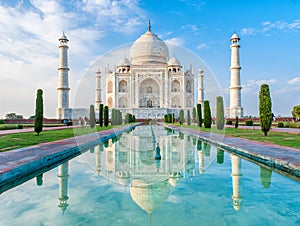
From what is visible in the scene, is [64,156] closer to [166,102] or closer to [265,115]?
[265,115]

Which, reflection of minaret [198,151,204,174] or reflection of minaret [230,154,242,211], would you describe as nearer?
reflection of minaret [230,154,242,211]

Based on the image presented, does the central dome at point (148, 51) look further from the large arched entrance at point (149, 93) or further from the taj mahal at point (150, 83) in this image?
the large arched entrance at point (149, 93)

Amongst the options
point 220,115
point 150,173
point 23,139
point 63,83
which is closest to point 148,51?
point 63,83

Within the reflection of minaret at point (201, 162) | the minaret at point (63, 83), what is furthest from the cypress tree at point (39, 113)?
the minaret at point (63, 83)

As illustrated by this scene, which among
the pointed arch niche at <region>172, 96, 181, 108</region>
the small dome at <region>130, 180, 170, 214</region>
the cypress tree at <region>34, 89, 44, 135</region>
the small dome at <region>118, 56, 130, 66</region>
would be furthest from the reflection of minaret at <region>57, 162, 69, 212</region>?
the small dome at <region>118, 56, 130, 66</region>

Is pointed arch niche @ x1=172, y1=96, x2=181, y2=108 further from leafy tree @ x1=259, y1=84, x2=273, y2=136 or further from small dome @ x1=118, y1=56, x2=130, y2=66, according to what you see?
leafy tree @ x1=259, y1=84, x2=273, y2=136

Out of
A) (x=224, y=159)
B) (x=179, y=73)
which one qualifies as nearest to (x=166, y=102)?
(x=179, y=73)

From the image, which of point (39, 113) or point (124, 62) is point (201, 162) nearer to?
point (39, 113)
